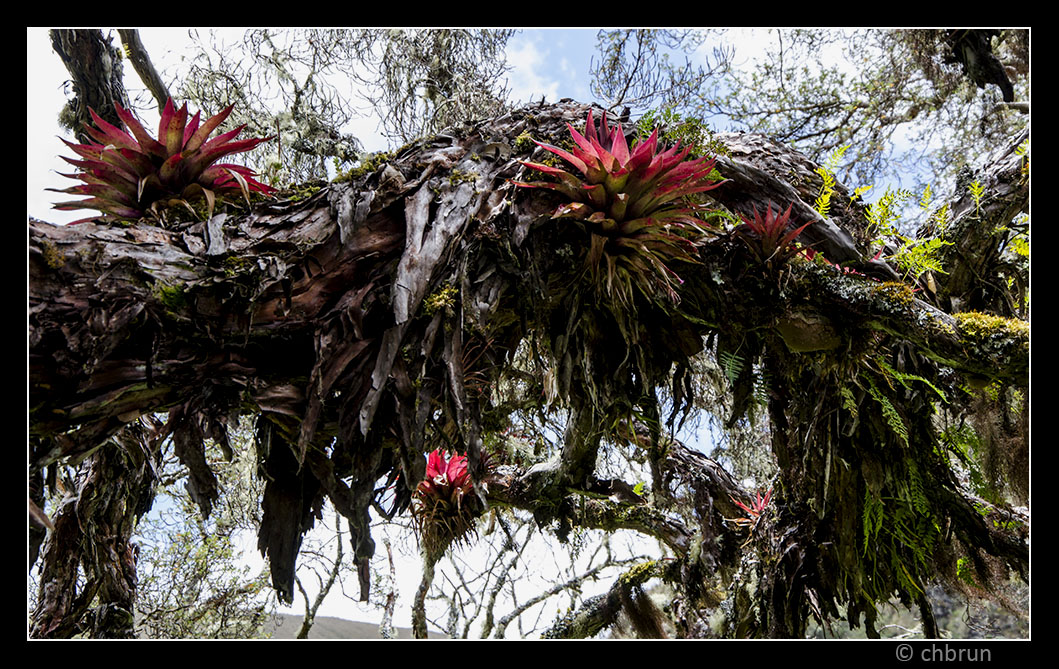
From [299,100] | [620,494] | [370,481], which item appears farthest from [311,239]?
[299,100]

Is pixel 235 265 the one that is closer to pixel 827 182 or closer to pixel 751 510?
pixel 827 182

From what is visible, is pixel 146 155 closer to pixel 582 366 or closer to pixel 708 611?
pixel 582 366

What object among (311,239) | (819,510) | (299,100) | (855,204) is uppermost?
(299,100)

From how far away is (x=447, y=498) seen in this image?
3.38m

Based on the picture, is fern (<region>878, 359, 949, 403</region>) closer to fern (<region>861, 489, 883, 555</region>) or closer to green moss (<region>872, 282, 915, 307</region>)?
green moss (<region>872, 282, 915, 307</region>)

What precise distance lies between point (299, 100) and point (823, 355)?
4.05 m

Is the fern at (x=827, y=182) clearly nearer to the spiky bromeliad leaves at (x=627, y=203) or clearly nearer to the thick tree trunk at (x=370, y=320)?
the thick tree trunk at (x=370, y=320)

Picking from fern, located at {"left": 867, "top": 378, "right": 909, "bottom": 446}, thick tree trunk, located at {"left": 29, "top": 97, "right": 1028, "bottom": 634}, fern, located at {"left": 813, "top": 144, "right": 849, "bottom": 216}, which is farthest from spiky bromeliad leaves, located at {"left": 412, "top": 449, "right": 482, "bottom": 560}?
fern, located at {"left": 813, "top": 144, "right": 849, "bottom": 216}

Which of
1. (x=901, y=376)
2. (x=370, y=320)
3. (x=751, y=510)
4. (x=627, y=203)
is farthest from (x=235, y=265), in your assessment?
(x=751, y=510)

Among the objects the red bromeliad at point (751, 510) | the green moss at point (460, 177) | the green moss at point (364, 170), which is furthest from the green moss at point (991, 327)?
the green moss at point (364, 170)

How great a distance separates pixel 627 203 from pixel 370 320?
894mm

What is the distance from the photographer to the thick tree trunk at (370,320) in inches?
60.9

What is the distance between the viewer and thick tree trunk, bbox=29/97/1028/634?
1.55 metres

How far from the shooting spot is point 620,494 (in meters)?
3.91
